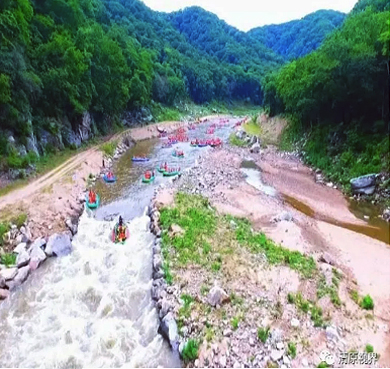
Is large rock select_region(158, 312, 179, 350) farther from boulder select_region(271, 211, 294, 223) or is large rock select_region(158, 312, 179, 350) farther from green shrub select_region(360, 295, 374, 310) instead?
boulder select_region(271, 211, 294, 223)

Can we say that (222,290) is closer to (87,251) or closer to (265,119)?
(87,251)

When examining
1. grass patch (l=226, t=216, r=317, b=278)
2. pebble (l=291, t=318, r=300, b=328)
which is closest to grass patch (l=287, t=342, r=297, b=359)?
pebble (l=291, t=318, r=300, b=328)

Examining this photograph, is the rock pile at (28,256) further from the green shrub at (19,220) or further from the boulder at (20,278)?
the green shrub at (19,220)

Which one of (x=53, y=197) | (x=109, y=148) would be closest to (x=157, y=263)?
(x=53, y=197)

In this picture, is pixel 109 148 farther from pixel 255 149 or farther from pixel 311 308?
pixel 311 308

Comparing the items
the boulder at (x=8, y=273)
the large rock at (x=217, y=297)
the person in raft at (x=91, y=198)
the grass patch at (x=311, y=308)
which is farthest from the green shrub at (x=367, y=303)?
the person in raft at (x=91, y=198)

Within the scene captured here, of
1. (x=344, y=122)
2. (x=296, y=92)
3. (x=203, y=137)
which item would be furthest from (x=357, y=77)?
(x=203, y=137)
